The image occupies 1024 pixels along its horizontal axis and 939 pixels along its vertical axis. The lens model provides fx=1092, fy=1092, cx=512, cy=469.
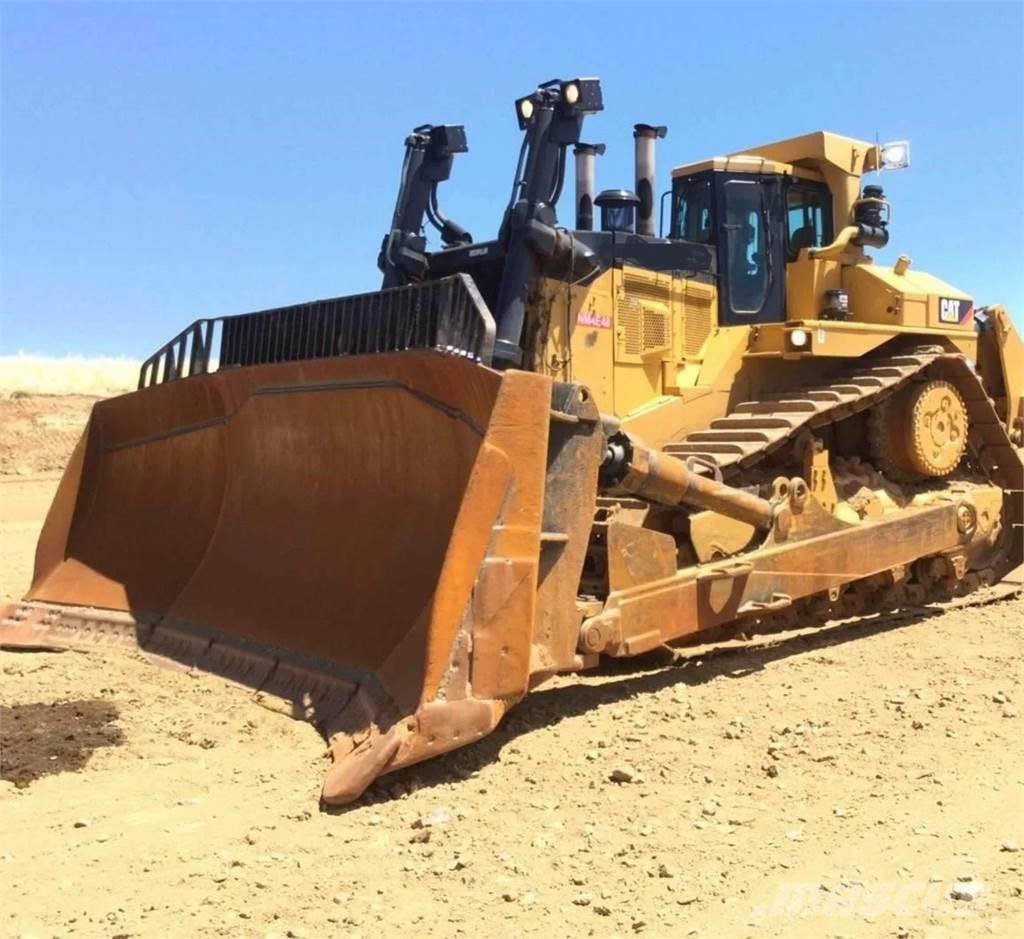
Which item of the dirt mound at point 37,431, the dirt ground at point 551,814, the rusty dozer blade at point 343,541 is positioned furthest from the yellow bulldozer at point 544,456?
the dirt mound at point 37,431

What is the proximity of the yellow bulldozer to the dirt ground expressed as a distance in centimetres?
28

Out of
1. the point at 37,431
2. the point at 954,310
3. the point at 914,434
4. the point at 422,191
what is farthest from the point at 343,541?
the point at 37,431

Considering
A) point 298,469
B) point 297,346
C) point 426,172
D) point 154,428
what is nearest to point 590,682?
point 298,469

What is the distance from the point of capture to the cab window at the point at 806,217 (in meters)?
7.79

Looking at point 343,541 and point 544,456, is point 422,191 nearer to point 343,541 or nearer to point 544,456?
point 343,541

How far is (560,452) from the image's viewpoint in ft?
15.3

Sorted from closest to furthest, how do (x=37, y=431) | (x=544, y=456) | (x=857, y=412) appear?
(x=544, y=456)
(x=857, y=412)
(x=37, y=431)

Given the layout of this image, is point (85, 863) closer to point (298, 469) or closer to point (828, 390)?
point (298, 469)

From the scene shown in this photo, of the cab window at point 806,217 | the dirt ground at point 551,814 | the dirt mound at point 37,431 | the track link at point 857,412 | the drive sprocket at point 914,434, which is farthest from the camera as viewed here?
the dirt mound at point 37,431

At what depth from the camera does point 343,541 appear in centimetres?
544

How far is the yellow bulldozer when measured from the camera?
443 centimetres

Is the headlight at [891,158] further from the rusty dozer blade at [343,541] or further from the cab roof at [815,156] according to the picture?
the rusty dozer blade at [343,541]

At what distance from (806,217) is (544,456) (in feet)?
14.6

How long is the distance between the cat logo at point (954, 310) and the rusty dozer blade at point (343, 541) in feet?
14.8
